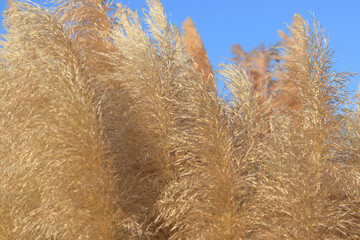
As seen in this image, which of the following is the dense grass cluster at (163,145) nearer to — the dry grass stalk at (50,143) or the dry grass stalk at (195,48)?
the dry grass stalk at (50,143)

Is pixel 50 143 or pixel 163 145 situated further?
pixel 163 145

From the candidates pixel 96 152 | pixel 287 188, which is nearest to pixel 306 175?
pixel 287 188

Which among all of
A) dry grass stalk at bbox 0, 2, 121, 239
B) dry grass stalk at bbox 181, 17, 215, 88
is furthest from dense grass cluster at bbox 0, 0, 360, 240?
dry grass stalk at bbox 181, 17, 215, 88

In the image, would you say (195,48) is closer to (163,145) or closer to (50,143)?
(163,145)

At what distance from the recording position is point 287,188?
4.45 metres

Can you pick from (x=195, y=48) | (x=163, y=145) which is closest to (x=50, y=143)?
(x=163, y=145)

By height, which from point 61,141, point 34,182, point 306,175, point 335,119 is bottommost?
point 34,182

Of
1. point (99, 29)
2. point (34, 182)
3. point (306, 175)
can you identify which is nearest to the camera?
point (306, 175)

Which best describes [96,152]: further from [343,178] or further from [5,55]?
[343,178]

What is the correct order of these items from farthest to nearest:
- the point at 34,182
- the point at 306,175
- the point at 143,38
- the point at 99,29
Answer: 1. the point at 99,29
2. the point at 143,38
3. the point at 34,182
4. the point at 306,175

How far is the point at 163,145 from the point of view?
5223 millimetres

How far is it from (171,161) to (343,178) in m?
1.74

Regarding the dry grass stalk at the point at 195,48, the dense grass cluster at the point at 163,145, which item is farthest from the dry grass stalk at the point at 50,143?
the dry grass stalk at the point at 195,48

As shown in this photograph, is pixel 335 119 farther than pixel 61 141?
Yes
